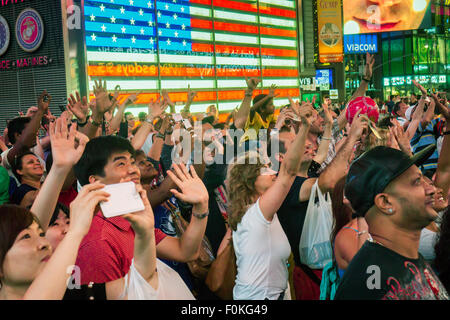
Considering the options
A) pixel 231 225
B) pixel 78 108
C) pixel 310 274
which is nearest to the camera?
pixel 231 225

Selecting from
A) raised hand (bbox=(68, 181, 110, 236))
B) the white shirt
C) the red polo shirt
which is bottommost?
the white shirt

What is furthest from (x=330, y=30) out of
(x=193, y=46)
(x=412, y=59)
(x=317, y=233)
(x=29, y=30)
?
(x=412, y=59)

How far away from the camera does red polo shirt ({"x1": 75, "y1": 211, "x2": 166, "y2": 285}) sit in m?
2.45

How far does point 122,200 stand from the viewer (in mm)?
2035

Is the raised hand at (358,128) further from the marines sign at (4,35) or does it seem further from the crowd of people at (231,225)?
the marines sign at (4,35)

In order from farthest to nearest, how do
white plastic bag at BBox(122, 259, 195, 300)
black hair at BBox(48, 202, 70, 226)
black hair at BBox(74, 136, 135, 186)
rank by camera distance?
1. black hair at BBox(74, 136, 135, 186)
2. black hair at BBox(48, 202, 70, 226)
3. white plastic bag at BBox(122, 259, 195, 300)

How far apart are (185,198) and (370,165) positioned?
3.27 feet

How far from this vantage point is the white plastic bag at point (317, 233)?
3633 mm

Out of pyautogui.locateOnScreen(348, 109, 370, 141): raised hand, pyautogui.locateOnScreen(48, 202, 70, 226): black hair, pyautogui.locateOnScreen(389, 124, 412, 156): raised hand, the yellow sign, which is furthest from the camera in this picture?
the yellow sign

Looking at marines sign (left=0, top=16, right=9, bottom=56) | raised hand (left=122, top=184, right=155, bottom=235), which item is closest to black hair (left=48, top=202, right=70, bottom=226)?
raised hand (left=122, top=184, right=155, bottom=235)

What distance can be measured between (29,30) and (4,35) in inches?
45.1

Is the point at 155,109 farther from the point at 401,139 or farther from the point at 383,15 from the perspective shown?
the point at 383,15

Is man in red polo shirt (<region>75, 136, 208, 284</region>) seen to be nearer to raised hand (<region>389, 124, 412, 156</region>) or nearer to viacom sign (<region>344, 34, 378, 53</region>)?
raised hand (<region>389, 124, 412, 156</region>)
